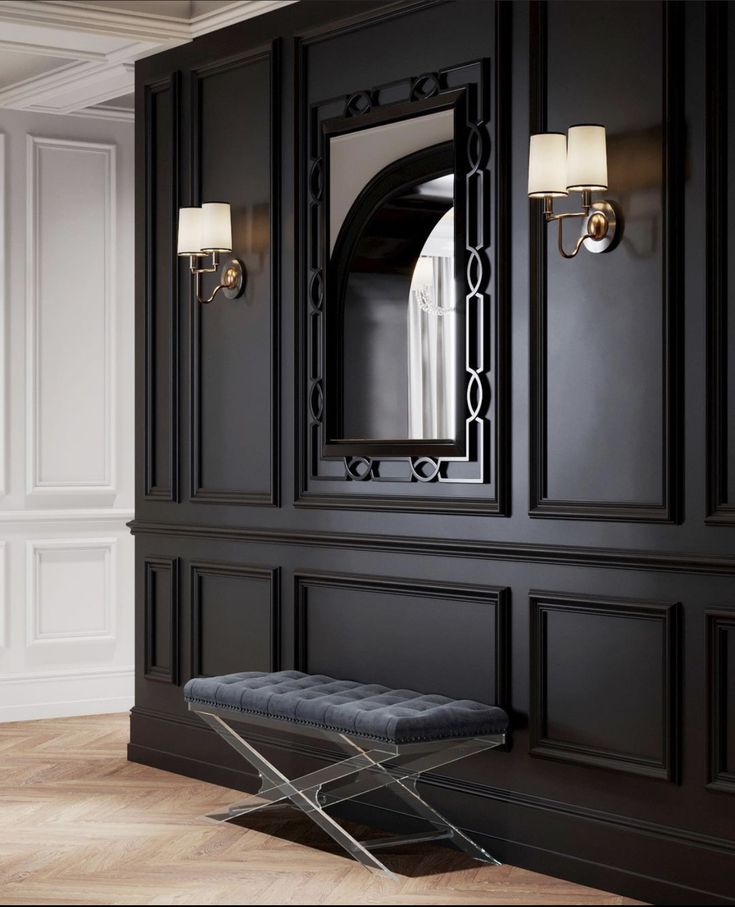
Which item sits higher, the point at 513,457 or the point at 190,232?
the point at 190,232

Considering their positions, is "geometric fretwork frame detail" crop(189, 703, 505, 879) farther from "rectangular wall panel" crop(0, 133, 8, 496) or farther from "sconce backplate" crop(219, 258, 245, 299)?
"rectangular wall panel" crop(0, 133, 8, 496)

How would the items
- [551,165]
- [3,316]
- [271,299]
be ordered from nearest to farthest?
1. [551,165]
2. [271,299]
3. [3,316]

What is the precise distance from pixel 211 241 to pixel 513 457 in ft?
5.28

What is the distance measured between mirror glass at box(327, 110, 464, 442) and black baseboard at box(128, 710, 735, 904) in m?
1.17

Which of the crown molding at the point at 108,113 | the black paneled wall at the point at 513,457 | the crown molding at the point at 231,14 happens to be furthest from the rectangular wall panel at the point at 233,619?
the crown molding at the point at 108,113

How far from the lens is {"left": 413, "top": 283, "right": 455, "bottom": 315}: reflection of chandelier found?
14.5ft

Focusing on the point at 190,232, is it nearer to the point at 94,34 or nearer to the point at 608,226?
the point at 94,34

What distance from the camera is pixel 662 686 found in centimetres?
375

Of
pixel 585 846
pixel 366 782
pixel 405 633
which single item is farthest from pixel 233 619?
pixel 585 846

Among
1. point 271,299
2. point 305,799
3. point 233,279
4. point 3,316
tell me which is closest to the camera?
point 305,799

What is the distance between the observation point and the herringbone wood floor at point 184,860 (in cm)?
385

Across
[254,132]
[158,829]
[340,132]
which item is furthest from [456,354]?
Result: [158,829]

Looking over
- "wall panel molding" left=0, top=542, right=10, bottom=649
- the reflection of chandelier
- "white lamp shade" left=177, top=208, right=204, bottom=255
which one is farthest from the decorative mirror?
"wall panel molding" left=0, top=542, right=10, bottom=649

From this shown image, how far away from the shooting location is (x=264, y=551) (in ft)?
16.9
